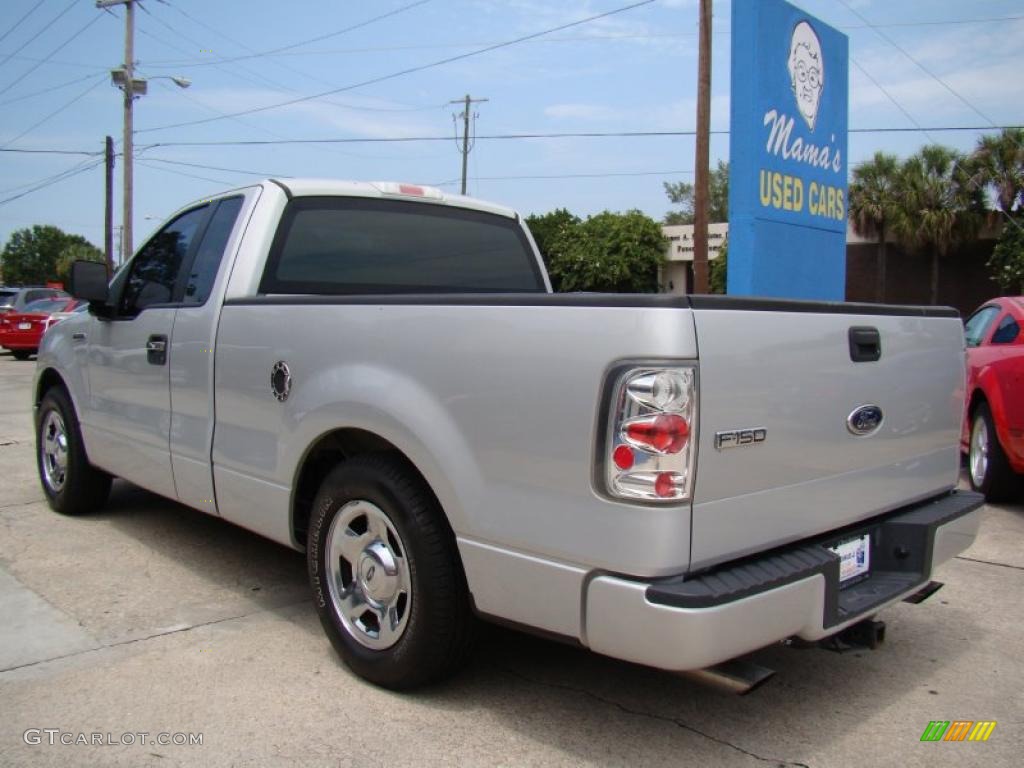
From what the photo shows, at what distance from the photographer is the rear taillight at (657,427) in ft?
7.78

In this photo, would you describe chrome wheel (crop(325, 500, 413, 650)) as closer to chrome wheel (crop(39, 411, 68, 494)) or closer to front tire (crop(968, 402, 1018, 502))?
chrome wheel (crop(39, 411, 68, 494))

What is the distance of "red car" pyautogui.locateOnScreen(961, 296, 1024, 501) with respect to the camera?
5859mm

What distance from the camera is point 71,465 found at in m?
5.54

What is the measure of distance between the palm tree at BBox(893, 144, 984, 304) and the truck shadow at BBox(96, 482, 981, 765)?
28.2 m

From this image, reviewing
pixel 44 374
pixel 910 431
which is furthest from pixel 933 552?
pixel 44 374

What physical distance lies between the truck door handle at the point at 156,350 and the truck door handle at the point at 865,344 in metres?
3.14

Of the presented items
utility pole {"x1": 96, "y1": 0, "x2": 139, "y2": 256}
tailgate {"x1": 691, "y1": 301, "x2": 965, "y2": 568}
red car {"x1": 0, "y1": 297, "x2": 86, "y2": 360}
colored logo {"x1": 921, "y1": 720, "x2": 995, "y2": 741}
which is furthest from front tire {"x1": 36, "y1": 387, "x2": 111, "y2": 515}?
utility pole {"x1": 96, "y1": 0, "x2": 139, "y2": 256}

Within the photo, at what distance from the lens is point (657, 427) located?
2.37 metres

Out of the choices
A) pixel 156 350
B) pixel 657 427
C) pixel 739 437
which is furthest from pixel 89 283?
pixel 739 437

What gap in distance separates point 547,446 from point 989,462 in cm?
498

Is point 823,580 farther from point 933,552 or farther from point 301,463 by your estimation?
point 301,463

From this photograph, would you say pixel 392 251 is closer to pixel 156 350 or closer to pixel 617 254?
pixel 156 350

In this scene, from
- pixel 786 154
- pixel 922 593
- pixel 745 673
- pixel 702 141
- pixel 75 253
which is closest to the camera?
pixel 745 673

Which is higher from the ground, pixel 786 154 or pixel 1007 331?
pixel 786 154
